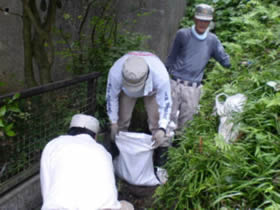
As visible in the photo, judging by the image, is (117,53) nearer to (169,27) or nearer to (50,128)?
(50,128)

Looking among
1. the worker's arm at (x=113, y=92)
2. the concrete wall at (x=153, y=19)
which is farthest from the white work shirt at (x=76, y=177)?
the concrete wall at (x=153, y=19)

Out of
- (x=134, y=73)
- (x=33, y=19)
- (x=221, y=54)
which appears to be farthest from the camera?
(x=221, y=54)

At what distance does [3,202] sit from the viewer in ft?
8.05

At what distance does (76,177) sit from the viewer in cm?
170

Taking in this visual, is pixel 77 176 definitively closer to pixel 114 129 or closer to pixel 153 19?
pixel 114 129

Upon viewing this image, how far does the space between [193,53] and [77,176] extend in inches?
97.6

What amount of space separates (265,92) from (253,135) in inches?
18.8

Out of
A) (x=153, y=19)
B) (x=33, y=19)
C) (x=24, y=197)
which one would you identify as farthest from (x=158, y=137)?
(x=153, y=19)

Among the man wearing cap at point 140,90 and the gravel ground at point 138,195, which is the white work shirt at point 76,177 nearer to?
the man wearing cap at point 140,90

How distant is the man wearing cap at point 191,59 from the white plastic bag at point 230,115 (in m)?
1.24

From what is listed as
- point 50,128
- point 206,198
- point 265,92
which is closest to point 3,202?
point 50,128

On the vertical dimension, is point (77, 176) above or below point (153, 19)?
below

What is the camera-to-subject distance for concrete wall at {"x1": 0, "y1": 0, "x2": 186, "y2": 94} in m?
4.45

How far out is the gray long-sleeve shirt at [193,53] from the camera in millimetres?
3568
